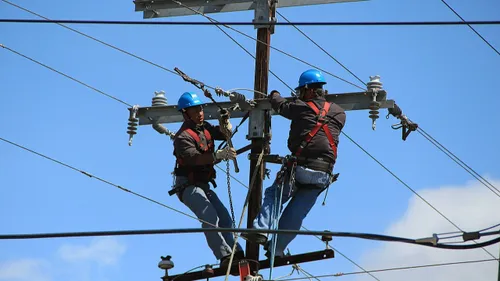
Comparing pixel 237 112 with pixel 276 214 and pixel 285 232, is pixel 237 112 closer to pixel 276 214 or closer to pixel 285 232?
pixel 276 214

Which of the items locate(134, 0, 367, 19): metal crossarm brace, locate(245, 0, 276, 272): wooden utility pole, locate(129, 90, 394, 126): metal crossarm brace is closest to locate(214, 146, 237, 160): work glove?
locate(245, 0, 276, 272): wooden utility pole

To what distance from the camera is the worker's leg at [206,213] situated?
1305 cm

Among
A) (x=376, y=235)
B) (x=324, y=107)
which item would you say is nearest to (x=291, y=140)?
(x=324, y=107)

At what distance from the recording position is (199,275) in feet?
43.2

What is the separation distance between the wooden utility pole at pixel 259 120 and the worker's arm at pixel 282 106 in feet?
1.32

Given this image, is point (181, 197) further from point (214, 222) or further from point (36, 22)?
point (36, 22)

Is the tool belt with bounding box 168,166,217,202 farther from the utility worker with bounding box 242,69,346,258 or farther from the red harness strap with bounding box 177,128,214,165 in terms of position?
the utility worker with bounding box 242,69,346,258

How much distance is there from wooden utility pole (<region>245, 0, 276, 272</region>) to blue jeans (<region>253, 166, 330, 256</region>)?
1.46 feet

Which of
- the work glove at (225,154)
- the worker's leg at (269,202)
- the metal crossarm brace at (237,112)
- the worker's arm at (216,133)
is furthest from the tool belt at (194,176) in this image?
the metal crossarm brace at (237,112)

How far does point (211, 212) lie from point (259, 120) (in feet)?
4.22

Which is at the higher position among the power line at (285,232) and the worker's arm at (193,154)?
the worker's arm at (193,154)

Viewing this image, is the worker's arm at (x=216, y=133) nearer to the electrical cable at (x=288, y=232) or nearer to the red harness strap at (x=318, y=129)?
the red harness strap at (x=318, y=129)

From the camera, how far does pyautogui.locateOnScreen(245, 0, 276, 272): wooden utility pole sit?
531 inches

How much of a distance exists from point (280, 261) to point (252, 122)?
180 cm
